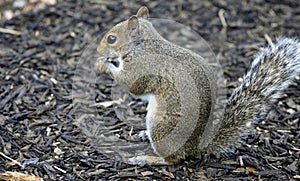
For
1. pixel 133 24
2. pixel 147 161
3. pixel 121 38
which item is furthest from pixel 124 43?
pixel 147 161

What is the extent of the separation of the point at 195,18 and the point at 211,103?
8.88ft

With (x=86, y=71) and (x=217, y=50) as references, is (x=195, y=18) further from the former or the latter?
(x=86, y=71)

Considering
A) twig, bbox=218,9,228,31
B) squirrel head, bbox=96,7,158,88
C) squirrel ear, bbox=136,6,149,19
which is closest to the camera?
squirrel head, bbox=96,7,158,88

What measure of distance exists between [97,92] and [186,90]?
1435 millimetres

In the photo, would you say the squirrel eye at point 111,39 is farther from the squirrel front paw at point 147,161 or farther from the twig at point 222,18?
the twig at point 222,18

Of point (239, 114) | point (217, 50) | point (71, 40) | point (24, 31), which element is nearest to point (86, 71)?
point (71, 40)

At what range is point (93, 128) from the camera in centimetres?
440

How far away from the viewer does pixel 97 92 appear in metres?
4.95

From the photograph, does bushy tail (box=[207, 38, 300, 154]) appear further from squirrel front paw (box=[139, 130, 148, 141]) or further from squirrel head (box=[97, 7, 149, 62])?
squirrel head (box=[97, 7, 149, 62])

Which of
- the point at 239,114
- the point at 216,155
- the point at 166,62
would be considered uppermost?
the point at 166,62

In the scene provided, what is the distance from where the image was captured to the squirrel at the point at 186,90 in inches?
148

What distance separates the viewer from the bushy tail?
3.80m

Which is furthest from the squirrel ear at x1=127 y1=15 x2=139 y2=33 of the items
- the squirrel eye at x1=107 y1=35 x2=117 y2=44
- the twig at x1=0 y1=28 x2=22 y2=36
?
the twig at x1=0 y1=28 x2=22 y2=36

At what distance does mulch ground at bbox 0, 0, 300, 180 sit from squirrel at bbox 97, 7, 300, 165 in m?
0.21
